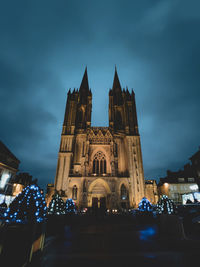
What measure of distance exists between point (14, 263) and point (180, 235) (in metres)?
5.57

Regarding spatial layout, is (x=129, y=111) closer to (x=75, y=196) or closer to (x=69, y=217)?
(x=75, y=196)

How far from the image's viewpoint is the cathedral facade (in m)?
23.6

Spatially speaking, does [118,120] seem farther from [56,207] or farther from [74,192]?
[56,207]

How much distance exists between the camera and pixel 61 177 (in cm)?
2409

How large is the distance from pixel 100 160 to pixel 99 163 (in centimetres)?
73

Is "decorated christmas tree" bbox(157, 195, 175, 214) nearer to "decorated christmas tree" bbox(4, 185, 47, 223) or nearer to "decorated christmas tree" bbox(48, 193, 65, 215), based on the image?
"decorated christmas tree" bbox(48, 193, 65, 215)

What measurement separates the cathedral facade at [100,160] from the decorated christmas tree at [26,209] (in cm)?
1673

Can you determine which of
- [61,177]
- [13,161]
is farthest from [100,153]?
[13,161]

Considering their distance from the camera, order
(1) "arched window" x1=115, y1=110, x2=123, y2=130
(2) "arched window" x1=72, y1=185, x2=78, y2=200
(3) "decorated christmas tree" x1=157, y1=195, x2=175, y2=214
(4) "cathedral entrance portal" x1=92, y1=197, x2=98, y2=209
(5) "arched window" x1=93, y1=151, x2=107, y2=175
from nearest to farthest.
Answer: (3) "decorated christmas tree" x1=157, y1=195, x2=175, y2=214, (2) "arched window" x1=72, y1=185, x2=78, y2=200, (4) "cathedral entrance portal" x1=92, y1=197, x2=98, y2=209, (5) "arched window" x1=93, y1=151, x2=107, y2=175, (1) "arched window" x1=115, y1=110, x2=123, y2=130

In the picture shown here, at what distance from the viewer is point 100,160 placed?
27453 millimetres

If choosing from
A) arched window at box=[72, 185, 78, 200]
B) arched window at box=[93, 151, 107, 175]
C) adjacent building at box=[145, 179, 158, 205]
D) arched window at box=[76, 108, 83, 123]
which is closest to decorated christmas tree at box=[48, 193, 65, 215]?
arched window at box=[72, 185, 78, 200]

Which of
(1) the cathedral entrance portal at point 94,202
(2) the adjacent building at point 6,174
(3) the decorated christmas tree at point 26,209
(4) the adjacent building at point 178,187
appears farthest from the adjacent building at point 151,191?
(2) the adjacent building at point 6,174

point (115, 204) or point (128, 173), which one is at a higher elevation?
point (128, 173)

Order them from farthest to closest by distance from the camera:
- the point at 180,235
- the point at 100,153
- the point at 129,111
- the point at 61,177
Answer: the point at 129,111
the point at 100,153
the point at 61,177
the point at 180,235
